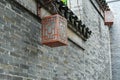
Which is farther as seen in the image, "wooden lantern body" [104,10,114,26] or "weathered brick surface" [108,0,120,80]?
"weathered brick surface" [108,0,120,80]

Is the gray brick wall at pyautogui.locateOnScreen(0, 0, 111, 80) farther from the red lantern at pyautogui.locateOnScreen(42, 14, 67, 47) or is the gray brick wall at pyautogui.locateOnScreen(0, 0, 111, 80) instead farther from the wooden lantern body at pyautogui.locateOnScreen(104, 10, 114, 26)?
the wooden lantern body at pyautogui.locateOnScreen(104, 10, 114, 26)

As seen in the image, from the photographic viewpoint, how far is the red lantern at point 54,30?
15.6ft

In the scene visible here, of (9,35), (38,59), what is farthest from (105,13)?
(9,35)

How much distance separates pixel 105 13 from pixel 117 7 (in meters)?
1.68

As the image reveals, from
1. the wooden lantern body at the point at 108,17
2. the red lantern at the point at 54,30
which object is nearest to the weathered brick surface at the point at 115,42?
the wooden lantern body at the point at 108,17

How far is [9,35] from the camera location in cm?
416

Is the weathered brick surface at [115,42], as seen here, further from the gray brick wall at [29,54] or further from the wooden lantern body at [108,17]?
the gray brick wall at [29,54]

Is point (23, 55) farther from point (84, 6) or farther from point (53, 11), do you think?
point (84, 6)

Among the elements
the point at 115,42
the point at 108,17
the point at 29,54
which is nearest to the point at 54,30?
the point at 29,54

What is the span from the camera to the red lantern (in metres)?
4.76

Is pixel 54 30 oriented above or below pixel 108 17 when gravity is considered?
below

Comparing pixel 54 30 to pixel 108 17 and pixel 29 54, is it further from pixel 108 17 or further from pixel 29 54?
pixel 108 17

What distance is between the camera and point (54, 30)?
4.77m

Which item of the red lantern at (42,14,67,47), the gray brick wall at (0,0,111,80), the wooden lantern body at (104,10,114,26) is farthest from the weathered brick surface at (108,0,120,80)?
the red lantern at (42,14,67,47)
